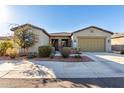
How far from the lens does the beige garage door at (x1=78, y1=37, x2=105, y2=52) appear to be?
2439 centimetres

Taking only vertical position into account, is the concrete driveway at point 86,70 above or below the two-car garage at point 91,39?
below

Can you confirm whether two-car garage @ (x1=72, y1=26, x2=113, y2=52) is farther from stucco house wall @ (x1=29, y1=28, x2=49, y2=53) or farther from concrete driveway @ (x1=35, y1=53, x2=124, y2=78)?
concrete driveway @ (x1=35, y1=53, x2=124, y2=78)

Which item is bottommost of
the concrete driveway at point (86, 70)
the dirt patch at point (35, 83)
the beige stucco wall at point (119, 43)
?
the dirt patch at point (35, 83)

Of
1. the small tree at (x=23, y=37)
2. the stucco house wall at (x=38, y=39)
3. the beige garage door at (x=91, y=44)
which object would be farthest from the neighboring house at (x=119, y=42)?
the small tree at (x=23, y=37)

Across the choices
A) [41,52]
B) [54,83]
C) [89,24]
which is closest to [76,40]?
[89,24]

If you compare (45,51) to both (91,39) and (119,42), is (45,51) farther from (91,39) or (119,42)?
(119,42)

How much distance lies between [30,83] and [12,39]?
37.1 ft

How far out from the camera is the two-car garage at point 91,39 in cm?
2438

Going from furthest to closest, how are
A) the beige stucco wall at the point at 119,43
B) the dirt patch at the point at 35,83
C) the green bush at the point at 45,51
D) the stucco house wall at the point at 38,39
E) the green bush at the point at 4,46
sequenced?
the beige stucco wall at the point at 119,43, the stucco house wall at the point at 38,39, the green bush at the point at 4,46, the green bush at the point at 45,51, the dirt patch at the point at 35,83

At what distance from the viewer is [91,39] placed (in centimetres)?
2445

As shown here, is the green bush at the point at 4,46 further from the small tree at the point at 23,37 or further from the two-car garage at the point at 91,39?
the two-car garage at the point at 91,39

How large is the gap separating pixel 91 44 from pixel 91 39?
72cm

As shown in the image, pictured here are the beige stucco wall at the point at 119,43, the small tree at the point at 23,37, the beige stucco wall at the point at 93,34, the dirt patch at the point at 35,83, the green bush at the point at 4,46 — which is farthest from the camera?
the beige stucco wall at the point at 119,43
